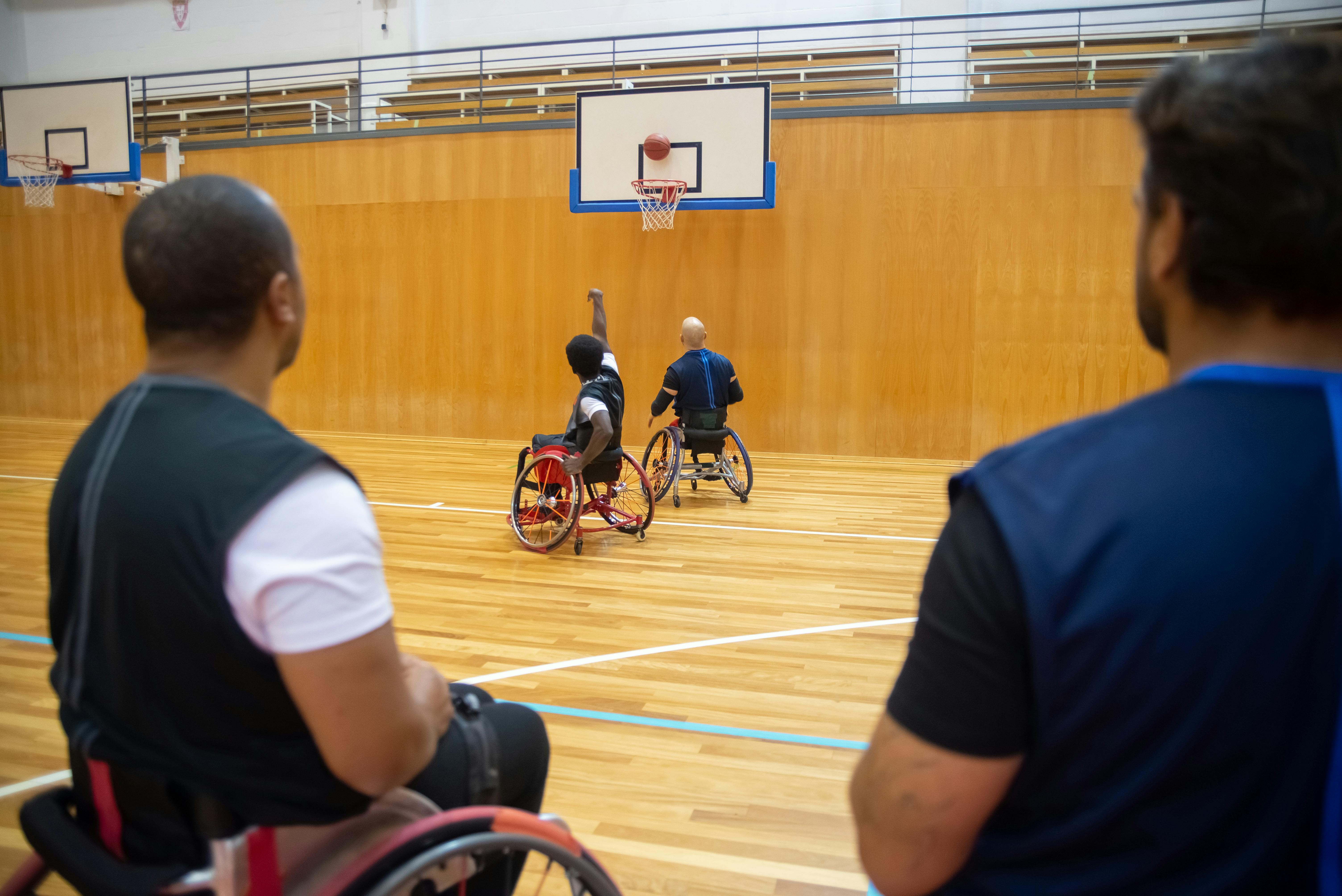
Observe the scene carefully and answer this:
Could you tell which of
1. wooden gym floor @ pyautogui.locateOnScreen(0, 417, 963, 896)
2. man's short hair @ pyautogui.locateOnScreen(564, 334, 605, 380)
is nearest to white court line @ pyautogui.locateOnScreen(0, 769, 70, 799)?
wooden gym floor @ pyautogui.locateOnScreen(0, 417, 963, 896)

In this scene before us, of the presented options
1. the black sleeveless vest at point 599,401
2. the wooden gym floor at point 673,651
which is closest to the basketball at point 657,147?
the wooden gym floor at point 673,651

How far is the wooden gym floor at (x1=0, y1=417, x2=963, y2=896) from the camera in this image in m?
2.08

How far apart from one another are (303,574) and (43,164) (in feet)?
32.9

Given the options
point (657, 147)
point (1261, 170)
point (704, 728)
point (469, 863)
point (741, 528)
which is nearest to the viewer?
point (1261, 170)

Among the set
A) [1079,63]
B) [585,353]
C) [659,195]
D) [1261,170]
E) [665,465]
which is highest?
[1079,63]

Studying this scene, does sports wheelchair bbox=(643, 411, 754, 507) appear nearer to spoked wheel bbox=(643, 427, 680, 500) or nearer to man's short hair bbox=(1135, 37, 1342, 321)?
spoked wheel bbox=(643, 427, 680, 500)

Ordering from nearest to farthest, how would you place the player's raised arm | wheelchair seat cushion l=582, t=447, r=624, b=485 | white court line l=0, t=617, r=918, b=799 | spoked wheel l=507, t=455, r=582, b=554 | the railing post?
white court line l=0, t=617, r=918, b=799 < spoked wheel l=507, t=455, r=582, b=554 < wheelchair seat cushion l=582, t=447, r=624, b=485 < the player's raised arm < the railing post

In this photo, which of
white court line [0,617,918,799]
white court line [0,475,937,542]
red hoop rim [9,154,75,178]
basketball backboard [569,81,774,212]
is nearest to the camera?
white court line [0,617,918,799]

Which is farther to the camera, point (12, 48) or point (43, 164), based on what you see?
point (12, 48)

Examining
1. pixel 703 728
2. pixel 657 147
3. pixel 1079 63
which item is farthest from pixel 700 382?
pixel 1079 63

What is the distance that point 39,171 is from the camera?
8.67 meters

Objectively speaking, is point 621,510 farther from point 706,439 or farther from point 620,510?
point 706,439

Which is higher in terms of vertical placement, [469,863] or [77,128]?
[77,128]

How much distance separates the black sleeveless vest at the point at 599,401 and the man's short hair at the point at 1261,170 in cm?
391
